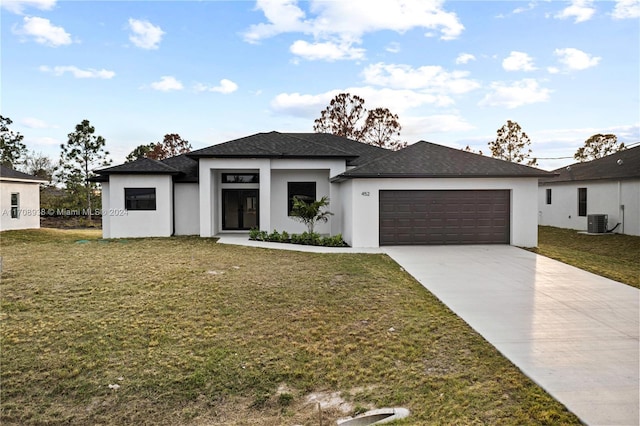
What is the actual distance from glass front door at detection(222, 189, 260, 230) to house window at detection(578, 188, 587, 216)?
56.5ft

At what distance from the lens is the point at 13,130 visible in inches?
1288

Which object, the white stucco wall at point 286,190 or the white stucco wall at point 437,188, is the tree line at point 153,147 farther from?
the white stucco wall at point 437,188

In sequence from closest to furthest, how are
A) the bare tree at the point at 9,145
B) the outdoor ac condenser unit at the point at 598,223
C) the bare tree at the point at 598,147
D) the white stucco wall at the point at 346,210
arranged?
the white stucco wall at the point at 346,210
the outdoor ac condenser unit at the point at 598,223
the bare tree at the point at 9,145
the bare tree at the point at 598,147

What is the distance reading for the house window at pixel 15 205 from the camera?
2066 cm

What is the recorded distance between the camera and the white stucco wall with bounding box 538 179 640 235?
18578mm

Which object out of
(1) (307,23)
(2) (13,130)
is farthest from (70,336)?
(2) (13,130)

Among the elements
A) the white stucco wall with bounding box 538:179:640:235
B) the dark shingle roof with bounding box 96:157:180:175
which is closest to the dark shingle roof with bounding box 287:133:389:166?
the dark shingle roof with bounding box 96:157:180:175

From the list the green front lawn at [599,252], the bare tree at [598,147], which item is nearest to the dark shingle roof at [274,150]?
the green front lawn at [599,252]

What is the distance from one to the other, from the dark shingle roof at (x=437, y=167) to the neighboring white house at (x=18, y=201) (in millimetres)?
16990

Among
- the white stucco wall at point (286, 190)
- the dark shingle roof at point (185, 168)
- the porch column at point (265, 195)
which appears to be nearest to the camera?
the porch column at point (265, 195)

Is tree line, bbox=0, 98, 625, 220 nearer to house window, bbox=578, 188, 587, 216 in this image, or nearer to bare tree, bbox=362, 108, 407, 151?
bare tree, bbox=362, 108, 407, 151

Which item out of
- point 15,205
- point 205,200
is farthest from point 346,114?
point 15,205

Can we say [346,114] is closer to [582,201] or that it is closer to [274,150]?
[582,201]

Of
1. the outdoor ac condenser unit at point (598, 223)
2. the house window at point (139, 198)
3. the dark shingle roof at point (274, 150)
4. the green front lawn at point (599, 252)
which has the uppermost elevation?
the dark shingle roof at point (274, 150)
